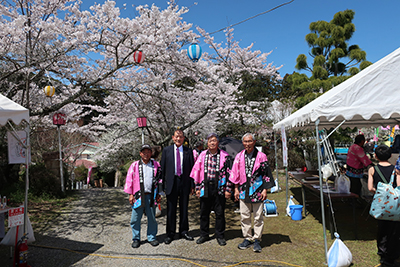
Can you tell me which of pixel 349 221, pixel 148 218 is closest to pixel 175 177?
pixel 148 218

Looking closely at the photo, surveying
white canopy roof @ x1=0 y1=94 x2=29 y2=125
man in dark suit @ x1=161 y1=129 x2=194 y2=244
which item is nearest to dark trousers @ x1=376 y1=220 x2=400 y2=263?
man in dark suit @ x1=161 y1=129 x2=194 y2=244

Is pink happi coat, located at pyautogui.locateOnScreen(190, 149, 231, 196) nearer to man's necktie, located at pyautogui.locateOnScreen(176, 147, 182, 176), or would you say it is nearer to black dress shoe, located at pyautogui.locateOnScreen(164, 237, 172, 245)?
man's necktie, located at pyautogui.locateOnScreen(176, 147, 182, 176)

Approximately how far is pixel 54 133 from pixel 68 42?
375 inches

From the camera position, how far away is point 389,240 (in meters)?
3.24

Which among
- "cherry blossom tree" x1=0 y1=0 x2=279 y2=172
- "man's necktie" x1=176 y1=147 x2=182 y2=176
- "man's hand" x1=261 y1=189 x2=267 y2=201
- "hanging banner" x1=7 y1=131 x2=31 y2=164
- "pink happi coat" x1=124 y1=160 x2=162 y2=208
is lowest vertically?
"man's hand" x1=261 y1=189 x2=267 y2=201

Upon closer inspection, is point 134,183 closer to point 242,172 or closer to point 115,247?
point 115,247

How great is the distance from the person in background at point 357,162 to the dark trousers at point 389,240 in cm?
261

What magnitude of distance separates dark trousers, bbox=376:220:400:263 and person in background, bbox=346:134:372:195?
261 cm

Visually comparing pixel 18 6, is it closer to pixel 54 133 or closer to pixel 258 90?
pixel 54 133

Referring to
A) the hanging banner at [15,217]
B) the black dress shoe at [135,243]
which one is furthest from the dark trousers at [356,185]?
the hanging banner at [15,217]

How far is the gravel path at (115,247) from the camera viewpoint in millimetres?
3707

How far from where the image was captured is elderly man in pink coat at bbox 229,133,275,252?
3.89m

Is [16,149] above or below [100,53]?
below

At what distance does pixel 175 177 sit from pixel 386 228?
302cm
